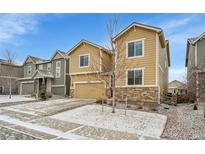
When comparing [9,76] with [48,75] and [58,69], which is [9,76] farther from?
[58,69]

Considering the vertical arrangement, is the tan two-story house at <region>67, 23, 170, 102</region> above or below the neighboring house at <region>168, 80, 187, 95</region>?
→ above

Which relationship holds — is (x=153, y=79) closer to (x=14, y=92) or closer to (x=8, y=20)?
(x=8, y=20)

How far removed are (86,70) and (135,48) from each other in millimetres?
5408

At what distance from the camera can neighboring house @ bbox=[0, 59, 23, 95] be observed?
23.0 metres

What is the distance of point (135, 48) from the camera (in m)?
14.0

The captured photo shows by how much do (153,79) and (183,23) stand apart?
4.65m

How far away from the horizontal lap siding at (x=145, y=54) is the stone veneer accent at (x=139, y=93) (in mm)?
442

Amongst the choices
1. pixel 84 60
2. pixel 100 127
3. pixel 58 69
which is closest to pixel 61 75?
pixel 58 69

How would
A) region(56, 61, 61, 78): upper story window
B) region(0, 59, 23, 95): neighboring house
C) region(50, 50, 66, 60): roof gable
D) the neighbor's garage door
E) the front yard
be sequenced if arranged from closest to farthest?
1. the front yard
2. region(50, 50, 66, 60): roof gable
3. region(56, 61, 61, 78): upper story window
4. region(0, 59, 23, 95): neighboring house
5. the neighbor's garage door

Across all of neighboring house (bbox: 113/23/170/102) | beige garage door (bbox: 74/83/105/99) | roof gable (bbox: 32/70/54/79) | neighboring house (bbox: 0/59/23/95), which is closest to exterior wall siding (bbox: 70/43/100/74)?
beige garage door (bbox: 74/83/105/99)

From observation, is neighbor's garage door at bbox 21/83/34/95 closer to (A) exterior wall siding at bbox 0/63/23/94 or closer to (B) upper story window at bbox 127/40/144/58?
(A) exterior wall siding at bbox 0/63/23/94

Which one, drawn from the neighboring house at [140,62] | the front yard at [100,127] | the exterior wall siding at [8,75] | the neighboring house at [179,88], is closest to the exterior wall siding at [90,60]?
the neighboring house at [140,62]

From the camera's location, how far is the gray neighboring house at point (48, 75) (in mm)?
20992
